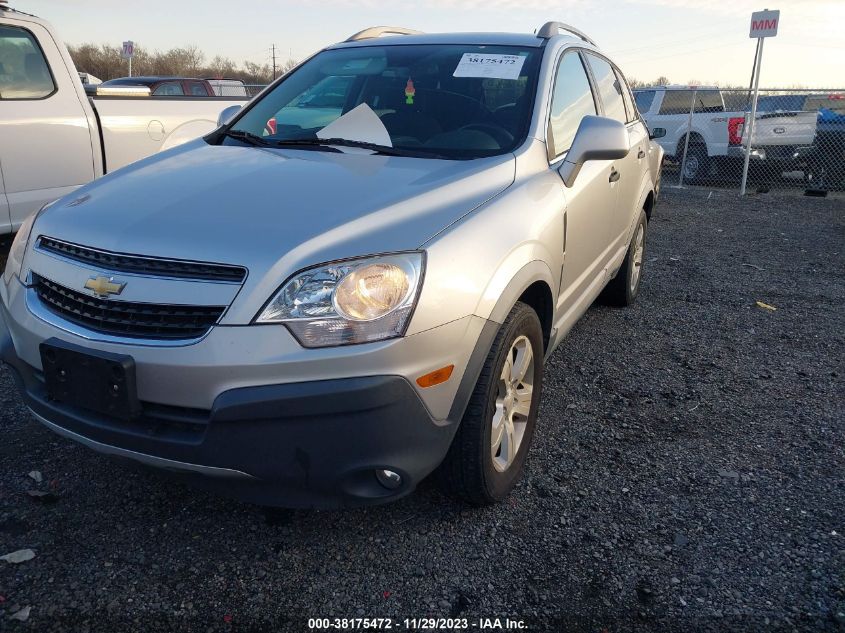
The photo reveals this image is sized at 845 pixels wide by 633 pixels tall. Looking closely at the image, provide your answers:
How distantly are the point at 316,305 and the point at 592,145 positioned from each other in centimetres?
163

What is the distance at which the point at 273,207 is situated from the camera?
91.4 inches

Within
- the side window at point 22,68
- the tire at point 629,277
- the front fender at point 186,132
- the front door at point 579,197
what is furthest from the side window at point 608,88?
the side window at point 22,68

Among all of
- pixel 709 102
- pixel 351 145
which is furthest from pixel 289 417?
pixel 709 102

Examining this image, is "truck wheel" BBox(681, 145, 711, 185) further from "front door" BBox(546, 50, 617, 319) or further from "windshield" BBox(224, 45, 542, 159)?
"windshield" BBox(224, 45, 542, 159)

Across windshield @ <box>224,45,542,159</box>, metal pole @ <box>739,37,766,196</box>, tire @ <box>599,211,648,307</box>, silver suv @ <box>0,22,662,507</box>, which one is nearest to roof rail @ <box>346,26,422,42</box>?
windshield @ <box>224,45,542,159</box>

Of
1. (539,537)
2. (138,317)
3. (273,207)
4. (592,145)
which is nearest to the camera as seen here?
(138,317)

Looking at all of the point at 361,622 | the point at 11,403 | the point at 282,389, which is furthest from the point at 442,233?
the point at 11,403

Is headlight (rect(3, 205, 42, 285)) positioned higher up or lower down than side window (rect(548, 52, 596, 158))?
lower down

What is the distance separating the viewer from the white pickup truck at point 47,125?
16.6 ft

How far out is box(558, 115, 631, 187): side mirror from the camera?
3.07m

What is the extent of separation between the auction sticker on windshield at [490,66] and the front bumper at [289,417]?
1572 millimetres

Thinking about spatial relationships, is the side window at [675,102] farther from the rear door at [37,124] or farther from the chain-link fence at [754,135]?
the rear door at [37,124]

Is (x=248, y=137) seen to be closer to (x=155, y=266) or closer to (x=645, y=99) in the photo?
(x=155, y=266)

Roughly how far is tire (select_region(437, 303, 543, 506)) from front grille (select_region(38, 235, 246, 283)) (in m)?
0.89
